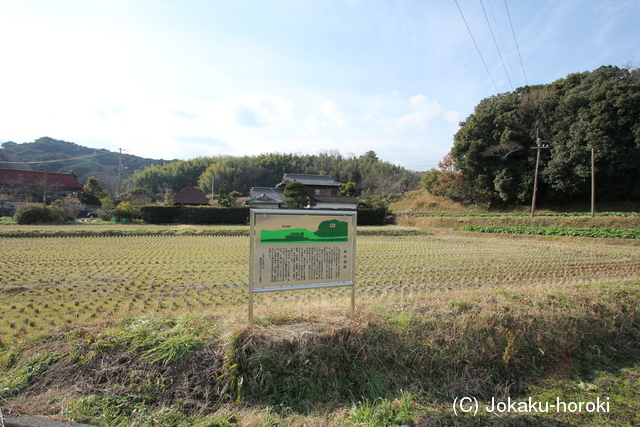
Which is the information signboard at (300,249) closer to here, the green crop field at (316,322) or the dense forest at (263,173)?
the green crop field at (316,322)

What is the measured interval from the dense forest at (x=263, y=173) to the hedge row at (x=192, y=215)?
22773mm

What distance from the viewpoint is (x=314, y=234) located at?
325 centimetres

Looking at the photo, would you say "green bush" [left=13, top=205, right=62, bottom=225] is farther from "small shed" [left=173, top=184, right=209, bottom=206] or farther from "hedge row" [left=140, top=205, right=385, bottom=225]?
"small shed" [left=173, top=184, right=209, bottom=206]

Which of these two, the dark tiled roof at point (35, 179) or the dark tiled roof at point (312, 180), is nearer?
the dark tiled roof at point (35, 179)

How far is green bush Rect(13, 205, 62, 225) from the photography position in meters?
21.2

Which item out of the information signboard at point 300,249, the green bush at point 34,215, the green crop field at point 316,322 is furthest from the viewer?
the green bush at point 34,215

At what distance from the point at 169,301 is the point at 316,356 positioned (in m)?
3.14

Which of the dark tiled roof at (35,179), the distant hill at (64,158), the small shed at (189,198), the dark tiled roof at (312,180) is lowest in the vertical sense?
the small shed at (189,198)

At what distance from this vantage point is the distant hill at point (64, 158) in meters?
57.9

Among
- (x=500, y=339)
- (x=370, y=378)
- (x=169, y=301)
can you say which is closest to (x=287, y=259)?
(x=370, y=378)

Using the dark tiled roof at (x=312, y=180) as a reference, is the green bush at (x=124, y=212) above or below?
below

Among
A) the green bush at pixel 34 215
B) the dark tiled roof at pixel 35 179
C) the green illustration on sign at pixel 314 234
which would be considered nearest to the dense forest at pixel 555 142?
the green illustration on sign at pixel 314 234

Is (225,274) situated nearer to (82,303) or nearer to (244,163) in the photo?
(82,303)

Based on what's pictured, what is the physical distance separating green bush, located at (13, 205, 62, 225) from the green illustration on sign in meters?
26.5
